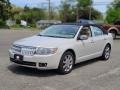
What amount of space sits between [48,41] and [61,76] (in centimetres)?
108

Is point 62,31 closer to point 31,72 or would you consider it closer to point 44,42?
point 44,42

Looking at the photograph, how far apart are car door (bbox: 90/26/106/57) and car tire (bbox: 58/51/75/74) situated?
1.63m

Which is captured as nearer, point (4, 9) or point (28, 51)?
point (28, 51)

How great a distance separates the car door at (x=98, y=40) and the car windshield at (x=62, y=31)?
939 millimetres

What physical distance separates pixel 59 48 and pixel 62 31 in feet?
4.83

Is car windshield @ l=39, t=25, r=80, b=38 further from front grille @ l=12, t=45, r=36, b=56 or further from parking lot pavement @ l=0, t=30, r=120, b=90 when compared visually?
front grille @ l=12, t=45, r=36, b=56

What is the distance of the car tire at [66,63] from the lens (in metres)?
8.77

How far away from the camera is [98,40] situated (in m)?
10.9

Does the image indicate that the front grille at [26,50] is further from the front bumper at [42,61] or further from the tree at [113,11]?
the tree at [113,11]

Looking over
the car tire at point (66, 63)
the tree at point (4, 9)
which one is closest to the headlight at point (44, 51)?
the car tire at point (66, 63)

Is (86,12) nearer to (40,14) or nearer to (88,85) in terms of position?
(40,14)

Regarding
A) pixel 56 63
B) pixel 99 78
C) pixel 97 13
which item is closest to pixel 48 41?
pixel 56 63

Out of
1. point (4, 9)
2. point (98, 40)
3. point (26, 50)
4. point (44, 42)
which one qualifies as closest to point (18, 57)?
point (26, 50)

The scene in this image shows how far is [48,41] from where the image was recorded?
8.88m
